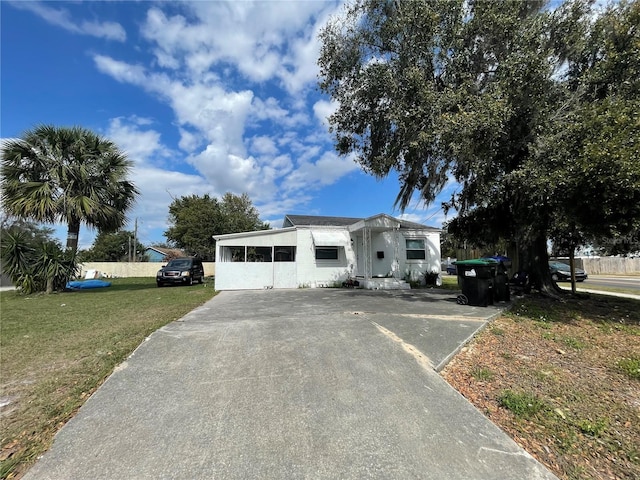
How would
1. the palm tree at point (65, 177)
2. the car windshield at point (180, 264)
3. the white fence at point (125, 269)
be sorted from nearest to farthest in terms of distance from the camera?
the palm tree at point (65, 177) → the car windshield at point (180, 264) → the white fence at point (125, 269)

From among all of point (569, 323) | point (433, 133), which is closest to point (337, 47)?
point (433, 133)

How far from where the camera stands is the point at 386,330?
245 inches

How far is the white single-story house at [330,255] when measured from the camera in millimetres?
16109

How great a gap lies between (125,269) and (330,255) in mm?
24384

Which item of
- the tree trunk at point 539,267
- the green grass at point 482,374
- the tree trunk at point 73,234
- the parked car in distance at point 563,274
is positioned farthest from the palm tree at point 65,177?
the parked car in distance at point 563,274

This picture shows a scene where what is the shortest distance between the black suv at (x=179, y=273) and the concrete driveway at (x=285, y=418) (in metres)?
14.7

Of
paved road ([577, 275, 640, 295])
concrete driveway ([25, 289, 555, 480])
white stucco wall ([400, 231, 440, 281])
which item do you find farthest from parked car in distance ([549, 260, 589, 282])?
concrete driveway ([25, 289, 555, 480])

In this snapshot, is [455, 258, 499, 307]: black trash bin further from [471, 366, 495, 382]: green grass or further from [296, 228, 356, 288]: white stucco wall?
[296, 228, 356, 288]: white stucco wall

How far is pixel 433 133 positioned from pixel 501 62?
2.84 m

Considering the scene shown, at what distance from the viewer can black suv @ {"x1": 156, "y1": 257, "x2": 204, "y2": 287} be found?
1931 cm

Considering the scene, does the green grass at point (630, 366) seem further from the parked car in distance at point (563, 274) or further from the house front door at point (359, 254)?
the parked car in distance at point (563, 274)

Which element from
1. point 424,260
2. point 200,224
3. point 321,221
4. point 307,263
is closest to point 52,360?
point 307,263

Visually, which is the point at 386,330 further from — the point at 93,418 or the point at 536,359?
the point at 93,418

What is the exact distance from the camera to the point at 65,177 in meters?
15.0
